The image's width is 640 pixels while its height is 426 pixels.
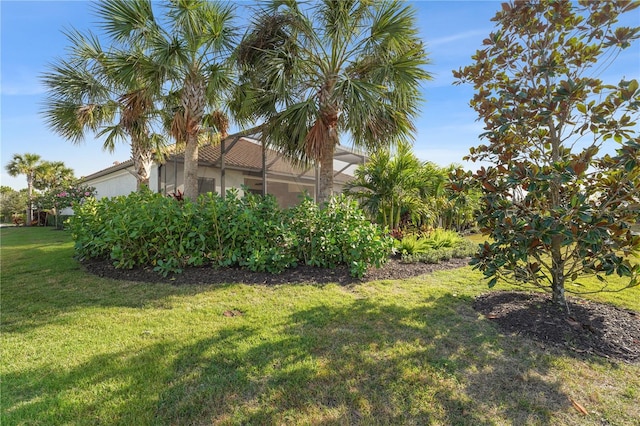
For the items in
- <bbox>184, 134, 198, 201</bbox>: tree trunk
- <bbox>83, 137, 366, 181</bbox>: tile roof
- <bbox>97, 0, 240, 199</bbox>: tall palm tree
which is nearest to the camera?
<bbox>97, 0, 240, 199</bbox>: tall palm tree

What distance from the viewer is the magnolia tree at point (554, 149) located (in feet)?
9.18

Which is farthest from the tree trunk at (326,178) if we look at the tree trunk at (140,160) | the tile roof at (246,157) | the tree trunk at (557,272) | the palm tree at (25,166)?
the palm tree at (25,166)

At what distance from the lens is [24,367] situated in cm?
245

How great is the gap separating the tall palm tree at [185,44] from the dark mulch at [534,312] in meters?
2.89

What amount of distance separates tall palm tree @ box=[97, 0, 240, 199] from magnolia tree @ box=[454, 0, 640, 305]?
540 cm

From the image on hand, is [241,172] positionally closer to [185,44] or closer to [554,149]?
[185,44]

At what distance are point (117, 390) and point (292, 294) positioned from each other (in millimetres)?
2349

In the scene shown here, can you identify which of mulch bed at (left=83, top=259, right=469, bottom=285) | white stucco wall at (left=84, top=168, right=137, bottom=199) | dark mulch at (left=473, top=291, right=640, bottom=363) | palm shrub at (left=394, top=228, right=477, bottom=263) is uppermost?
white stucco wall at (left=84, top=168, right=137, bottom=199)

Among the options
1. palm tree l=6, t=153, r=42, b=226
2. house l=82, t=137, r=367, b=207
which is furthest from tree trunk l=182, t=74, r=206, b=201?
palm tree l=6, t=153, r=42, b=226

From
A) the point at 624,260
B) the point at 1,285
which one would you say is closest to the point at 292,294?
the point at 624,260

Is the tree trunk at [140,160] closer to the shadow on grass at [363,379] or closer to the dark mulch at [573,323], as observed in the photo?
the shadow on grass at [363,379]

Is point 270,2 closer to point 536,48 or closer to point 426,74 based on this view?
point 426,74

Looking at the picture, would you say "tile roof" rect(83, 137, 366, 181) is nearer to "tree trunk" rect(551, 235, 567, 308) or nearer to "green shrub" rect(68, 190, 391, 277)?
"green shrub" rect(68, 190, 391, 277)

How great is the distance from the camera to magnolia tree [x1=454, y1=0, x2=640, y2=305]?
110 inches
